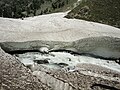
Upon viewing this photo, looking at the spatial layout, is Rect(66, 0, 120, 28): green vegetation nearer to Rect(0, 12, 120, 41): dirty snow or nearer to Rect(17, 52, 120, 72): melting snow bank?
Rect(0, 12, 120, 41): dirty snow

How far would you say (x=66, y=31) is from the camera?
37.7 meters

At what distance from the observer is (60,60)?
31.2 m

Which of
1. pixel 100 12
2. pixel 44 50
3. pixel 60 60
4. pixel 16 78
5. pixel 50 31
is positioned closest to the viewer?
pixel 16 78

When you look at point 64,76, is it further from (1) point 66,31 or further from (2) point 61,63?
(1) point 66,31

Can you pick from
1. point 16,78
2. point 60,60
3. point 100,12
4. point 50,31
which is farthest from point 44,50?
point 100,12

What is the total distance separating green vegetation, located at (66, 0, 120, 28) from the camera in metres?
47.8

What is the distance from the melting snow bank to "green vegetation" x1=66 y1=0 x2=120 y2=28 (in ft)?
49.3

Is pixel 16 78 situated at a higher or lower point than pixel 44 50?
higher

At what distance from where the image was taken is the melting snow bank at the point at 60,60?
29.7 metres

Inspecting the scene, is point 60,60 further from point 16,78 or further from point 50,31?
point 16,78

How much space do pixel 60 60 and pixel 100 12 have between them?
66.2ft

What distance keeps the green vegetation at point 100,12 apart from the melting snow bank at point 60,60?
1502cm

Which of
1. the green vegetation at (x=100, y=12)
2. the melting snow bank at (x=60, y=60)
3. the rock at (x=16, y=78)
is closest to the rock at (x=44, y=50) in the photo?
the melting snow bank at (x=60, y=60)

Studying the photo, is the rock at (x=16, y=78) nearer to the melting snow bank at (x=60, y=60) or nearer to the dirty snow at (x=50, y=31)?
the melting snow bank at (x=60, y=60)
